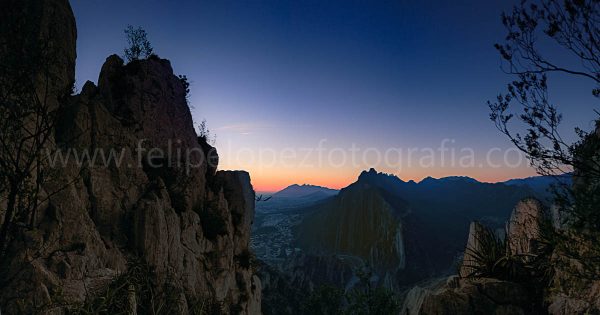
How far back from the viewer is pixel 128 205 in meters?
14.7

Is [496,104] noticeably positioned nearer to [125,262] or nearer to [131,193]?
[125,262]

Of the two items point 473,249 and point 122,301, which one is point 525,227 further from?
point 122,301

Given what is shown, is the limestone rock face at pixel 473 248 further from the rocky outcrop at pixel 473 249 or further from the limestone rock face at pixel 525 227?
the limestone rock face at pixel 525 227

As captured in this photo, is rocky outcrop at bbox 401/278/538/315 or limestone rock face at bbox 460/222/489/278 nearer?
rocky outcrop at bbox 401/278/538/315

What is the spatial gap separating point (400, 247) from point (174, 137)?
4437 inches

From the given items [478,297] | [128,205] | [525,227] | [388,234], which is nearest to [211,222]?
[128,205]

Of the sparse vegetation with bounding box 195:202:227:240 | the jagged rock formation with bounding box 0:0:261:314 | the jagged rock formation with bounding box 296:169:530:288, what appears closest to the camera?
the jagged rock formation with bounding box 0:0:261:314

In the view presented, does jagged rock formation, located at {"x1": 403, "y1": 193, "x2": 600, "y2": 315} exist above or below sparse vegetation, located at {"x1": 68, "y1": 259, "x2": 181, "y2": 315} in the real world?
above

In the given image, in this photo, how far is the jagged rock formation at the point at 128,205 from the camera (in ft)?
29.7

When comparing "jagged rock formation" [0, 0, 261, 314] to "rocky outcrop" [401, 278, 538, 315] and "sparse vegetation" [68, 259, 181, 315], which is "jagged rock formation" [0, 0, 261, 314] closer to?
"sparse vegetation" [68, 259, 181, 315]

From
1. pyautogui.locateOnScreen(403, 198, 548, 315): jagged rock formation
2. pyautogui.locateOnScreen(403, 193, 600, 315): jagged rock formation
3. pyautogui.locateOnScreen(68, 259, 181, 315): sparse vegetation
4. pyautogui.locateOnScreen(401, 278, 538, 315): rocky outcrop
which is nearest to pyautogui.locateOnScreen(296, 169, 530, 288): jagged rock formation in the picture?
pyautogui.locateOnScreen(403, 193, 600, 315): jagged rock formation

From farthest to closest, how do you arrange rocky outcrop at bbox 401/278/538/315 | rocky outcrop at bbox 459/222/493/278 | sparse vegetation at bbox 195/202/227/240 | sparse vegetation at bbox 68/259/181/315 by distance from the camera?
sparse vegetation at bbox 195/202/227/240 < rocky outcrop at bbox 459/222/493/278 < rocky outcrop at bbox 401/278/538/315 < sparse vegetation at bbox 68/259/181/315

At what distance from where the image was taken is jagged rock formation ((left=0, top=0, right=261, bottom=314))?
9.05m

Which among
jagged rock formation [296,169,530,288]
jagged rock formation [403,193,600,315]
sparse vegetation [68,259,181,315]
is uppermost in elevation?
jagged rock formation [403,193,600,315]
